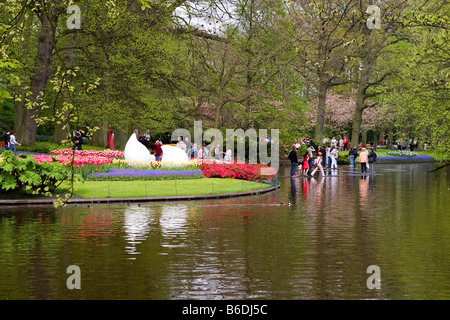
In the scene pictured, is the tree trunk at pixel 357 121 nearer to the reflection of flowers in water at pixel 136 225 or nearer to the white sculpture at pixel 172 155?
the white sculpture at pixel 172 155

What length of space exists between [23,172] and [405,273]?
48.3 ft

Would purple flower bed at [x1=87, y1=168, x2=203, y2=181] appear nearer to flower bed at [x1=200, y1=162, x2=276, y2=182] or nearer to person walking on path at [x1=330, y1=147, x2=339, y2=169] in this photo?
flower bed at [x1=200, y1=162, x2=276, y2=182]

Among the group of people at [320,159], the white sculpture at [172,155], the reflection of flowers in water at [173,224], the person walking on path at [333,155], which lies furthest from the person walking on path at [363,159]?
the reflection of flowers in water at [173,224]

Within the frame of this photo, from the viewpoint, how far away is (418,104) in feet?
155

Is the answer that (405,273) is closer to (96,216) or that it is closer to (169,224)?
(169,224)

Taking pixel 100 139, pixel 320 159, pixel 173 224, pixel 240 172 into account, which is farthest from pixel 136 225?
pixel 100 139

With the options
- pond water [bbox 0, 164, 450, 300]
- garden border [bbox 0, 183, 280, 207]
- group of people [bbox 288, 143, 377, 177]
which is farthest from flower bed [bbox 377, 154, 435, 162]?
pond water [bbox 0, 164, 450, 300]

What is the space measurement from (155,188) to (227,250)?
12.6m

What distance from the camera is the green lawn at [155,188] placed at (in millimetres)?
23188

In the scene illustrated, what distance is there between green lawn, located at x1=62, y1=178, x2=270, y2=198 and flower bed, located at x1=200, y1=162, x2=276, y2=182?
5.03 ft

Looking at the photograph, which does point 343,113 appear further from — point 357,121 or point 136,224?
point 136,224

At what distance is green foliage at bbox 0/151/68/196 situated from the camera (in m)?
21.1

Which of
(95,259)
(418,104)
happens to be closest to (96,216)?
(95,259)

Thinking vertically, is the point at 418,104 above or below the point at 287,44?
below
